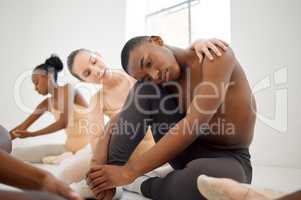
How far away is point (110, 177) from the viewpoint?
74cm

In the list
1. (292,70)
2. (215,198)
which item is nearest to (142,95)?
(215,198)

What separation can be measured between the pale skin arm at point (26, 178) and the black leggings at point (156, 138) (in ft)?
1.43

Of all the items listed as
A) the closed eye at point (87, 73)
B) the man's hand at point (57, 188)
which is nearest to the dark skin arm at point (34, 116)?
the closed eye at point (87, 73)

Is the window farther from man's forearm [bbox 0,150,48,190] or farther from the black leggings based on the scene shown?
man's forearm [bbox 0,150,48,190]

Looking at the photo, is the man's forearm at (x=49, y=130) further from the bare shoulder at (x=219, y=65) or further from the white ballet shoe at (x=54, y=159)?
the bare shoulder at (x=219, y=65)

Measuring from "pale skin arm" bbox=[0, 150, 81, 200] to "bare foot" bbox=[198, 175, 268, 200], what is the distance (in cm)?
33

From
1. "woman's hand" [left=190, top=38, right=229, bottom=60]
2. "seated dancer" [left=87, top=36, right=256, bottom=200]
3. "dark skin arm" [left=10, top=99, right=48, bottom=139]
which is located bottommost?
"dark skin arm" [left=10, top=99, right=48, bottom=139]

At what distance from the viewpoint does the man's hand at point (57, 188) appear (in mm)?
353

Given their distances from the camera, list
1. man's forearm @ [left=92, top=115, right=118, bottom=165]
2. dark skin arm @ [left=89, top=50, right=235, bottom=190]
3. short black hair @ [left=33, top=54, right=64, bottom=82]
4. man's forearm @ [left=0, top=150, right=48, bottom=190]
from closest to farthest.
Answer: man's forearm @ [left=0, top=150, right=48, bottom=190] → dark skin arm @ [left=89, top=50, right=235, bottom=190] → man's forearm @ [left=92, top=115, right=118, bottom=165] → short black hair @ [left=33, top=54, right=64, bottom=82]

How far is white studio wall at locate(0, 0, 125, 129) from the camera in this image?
7.84 feet

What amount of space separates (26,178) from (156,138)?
0.60m

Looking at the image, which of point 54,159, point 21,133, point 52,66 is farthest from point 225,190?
point 52,66

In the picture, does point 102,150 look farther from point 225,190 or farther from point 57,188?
point 57,188

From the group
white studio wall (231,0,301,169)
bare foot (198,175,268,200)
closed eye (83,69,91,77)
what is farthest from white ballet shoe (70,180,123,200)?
white studio wall (231,0,301,169)
